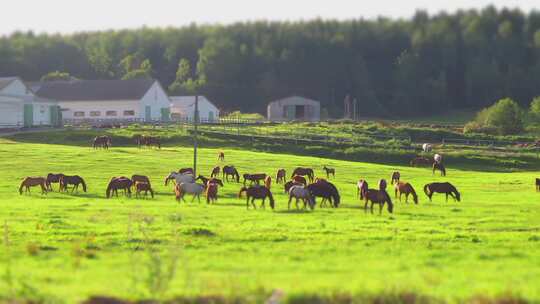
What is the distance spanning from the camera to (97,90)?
103562 millimetres

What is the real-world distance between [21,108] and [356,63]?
9539 cm

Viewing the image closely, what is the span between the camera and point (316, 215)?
1167 inches

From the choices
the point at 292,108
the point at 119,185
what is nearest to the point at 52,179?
the point at 119,185

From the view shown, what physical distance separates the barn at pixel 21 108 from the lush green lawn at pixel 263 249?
155 feet

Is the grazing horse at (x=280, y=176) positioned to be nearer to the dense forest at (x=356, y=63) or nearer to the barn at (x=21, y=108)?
the barn at (x=21, y=108)

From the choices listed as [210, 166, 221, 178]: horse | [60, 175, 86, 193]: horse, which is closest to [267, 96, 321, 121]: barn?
[210, 166, 221, 178]: horse

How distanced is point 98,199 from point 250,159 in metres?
24.7

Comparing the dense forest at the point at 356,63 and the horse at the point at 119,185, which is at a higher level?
the dense forest at the point at 356,63

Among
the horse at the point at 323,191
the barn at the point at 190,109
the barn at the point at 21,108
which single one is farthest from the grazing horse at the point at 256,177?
the barn at the point at 190,109

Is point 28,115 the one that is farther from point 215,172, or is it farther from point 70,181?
point 70,181

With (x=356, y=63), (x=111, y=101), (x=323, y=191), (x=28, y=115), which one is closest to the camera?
(x=323, y=191)

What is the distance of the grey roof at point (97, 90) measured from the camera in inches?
3994

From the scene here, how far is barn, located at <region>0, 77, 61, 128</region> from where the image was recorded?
83438mm

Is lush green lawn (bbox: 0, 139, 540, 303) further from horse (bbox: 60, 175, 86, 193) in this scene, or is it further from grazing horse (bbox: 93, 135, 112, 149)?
grazing horse (bbox: 93, 135, 112, 149)
